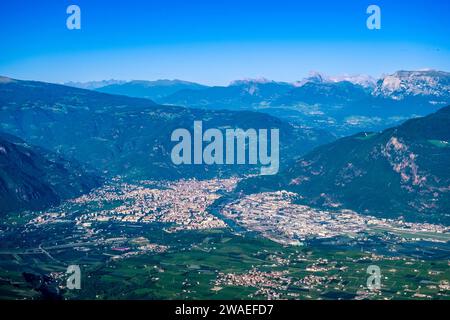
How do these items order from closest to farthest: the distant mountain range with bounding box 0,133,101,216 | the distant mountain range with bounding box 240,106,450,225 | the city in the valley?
the city in the valley
the distant mountain range with bounding box 240,106,450,225
the distant mountain range with bounding box 0,133,101,216

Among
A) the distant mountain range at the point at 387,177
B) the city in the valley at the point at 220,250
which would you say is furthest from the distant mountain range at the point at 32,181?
the distant mountain range at the point at 387,177

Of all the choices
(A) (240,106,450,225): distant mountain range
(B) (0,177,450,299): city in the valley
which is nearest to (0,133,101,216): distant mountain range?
(B) (0,177,450,299): city in the valley

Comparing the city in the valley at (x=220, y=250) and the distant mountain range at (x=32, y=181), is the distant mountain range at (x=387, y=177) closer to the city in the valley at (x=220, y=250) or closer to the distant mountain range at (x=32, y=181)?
the city in the valley at (x=220, y=250)

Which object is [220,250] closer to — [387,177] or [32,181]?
[387,177]

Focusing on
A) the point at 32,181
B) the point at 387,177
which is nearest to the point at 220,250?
the point at 387,177

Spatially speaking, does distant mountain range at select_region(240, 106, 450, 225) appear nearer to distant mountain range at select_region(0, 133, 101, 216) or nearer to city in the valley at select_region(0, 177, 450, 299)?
city in the valley at select_region(0, 177, 450, 299)

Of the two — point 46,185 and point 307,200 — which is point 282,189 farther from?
point 46,185
